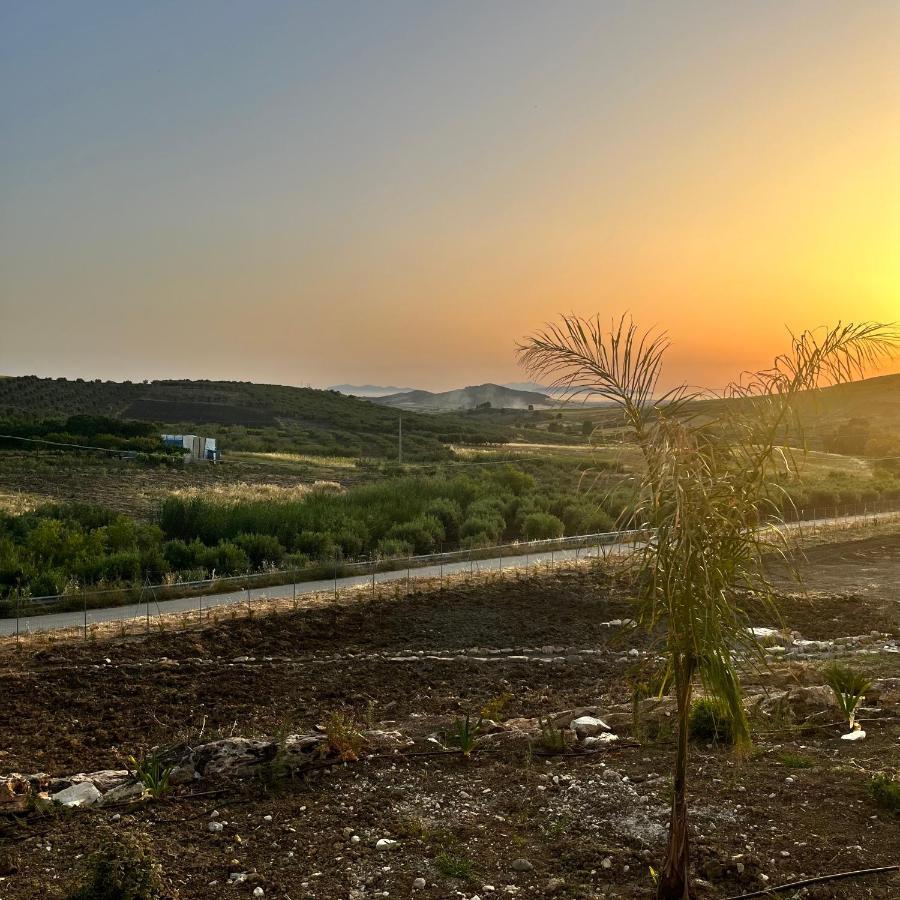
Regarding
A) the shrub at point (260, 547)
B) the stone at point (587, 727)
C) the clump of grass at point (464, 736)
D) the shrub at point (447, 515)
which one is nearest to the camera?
the clump of grass at point (464, 736)

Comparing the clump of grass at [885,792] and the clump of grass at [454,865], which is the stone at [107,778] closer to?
the clump of grass at [454,865]

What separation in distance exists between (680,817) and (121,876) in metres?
3.57

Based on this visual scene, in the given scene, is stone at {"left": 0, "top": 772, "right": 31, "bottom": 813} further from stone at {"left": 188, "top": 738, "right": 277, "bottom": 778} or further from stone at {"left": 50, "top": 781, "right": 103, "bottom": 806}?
stone at {"left": 188, "top": 738, "right": 277, "bottom": 778}

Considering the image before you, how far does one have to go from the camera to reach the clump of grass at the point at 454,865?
20.6 ft

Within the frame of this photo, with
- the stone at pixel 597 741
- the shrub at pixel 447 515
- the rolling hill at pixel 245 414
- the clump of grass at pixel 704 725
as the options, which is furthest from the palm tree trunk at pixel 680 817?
the rolling hill at pixel 245 414

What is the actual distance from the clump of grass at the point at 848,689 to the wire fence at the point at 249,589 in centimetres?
322

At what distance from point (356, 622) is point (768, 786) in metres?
10.0

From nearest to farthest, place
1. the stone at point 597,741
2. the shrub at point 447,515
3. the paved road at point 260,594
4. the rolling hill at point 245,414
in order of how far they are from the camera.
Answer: the stone at point 597,741 < the paved road at point 260,594 < the shrub at point 447,515 < the rolling hill at point 245,414

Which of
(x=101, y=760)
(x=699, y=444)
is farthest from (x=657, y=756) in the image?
(x=101, y=760)

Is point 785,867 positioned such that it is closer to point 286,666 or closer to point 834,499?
point 286,666

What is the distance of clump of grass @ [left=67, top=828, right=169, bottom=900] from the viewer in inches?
219

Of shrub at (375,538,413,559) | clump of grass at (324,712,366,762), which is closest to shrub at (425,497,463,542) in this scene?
shrub at (375,538,413,559)

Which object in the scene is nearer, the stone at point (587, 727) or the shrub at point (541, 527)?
the stone at point (587, 727)

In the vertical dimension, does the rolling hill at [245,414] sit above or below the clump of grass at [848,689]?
above
